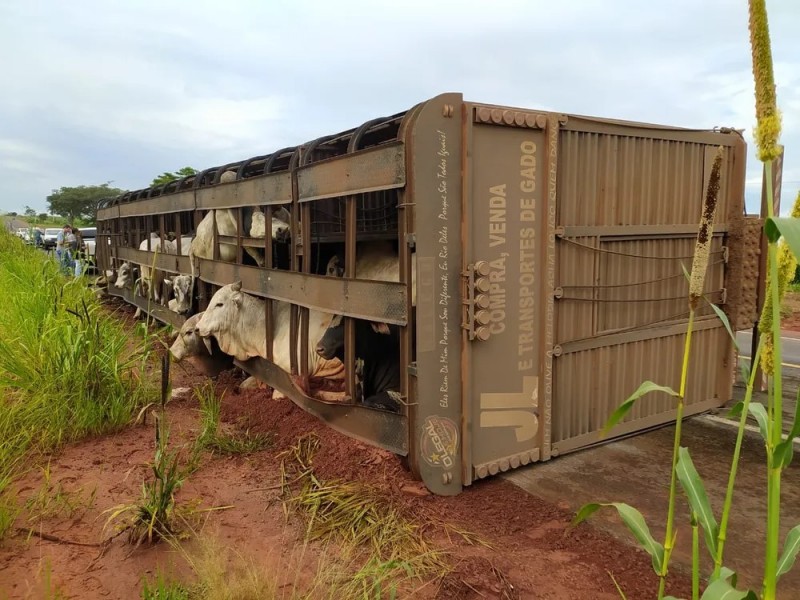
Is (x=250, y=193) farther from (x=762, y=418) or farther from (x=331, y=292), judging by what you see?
(x=762, y=418)

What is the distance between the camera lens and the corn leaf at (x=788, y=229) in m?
1.26

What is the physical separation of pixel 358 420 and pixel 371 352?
880 millimetres

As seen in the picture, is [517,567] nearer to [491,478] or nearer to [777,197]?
[491,478]

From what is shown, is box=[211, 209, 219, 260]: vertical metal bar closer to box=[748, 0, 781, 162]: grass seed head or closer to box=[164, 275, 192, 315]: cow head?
box=[164, 275, 192, 315]: cow head

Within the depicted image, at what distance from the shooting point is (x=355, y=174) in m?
4.32

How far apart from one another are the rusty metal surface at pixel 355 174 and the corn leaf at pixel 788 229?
8.62ft

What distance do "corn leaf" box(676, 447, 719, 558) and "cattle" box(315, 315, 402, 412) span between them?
126 inches

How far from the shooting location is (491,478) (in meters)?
4.39

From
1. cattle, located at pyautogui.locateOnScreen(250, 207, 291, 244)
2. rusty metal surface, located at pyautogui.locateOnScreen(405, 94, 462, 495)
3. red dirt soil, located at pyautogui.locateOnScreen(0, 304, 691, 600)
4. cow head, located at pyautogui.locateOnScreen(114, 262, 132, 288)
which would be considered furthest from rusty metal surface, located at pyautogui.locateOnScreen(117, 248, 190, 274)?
rusty metal surface, located at pyautogui.locateOnScreen(405, 94, 462, 495)

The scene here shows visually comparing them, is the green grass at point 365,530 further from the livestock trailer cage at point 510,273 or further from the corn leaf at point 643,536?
the corn leaf at point 643,536

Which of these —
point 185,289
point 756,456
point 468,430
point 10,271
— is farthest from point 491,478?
point 10,271

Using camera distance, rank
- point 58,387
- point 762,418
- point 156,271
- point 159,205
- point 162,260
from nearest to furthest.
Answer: point 762,418, point 58,387, point 162,260, point 159,205, point 156,271

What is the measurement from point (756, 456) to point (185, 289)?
7038 mm

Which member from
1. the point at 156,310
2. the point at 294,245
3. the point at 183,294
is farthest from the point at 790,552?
the point at 156,310
